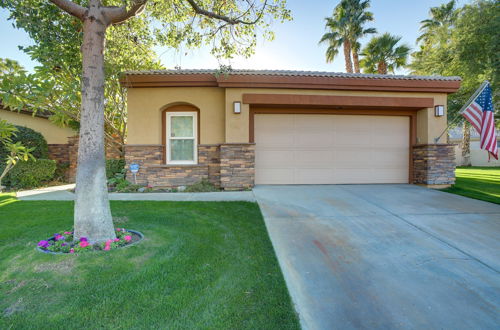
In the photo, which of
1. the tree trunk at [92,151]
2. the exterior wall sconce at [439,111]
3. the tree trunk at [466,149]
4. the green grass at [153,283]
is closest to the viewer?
the green grass at [153,283]

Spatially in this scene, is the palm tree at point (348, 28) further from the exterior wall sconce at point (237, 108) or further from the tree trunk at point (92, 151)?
the tree trunk at point (92, 151)

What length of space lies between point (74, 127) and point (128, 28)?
14.9 feet

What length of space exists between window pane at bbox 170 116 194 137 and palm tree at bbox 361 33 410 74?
48.1 feet

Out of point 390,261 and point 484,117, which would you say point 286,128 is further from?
point 390,261

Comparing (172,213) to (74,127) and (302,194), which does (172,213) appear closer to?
(302,194)

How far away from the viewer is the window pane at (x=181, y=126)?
785 centimetres

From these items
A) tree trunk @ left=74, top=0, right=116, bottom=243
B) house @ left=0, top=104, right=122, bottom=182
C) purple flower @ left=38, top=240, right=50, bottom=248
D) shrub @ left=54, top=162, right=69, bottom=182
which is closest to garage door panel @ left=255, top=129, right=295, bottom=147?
tree trunk @ left=74, top=0, right=116, bottom=243

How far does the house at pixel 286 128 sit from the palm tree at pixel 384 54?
10.5 metres

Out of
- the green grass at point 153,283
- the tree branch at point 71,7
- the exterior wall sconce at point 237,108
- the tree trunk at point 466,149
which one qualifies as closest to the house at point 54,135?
the green grass at point 153,283

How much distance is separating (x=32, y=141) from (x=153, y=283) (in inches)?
383

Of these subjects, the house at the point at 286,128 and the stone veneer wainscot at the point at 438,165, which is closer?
the house at the point at 286,128

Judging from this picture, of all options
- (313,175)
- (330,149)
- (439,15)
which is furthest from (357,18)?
(313,175)

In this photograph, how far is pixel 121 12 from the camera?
350 cm

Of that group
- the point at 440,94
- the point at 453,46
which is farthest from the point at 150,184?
the point at 453,46
